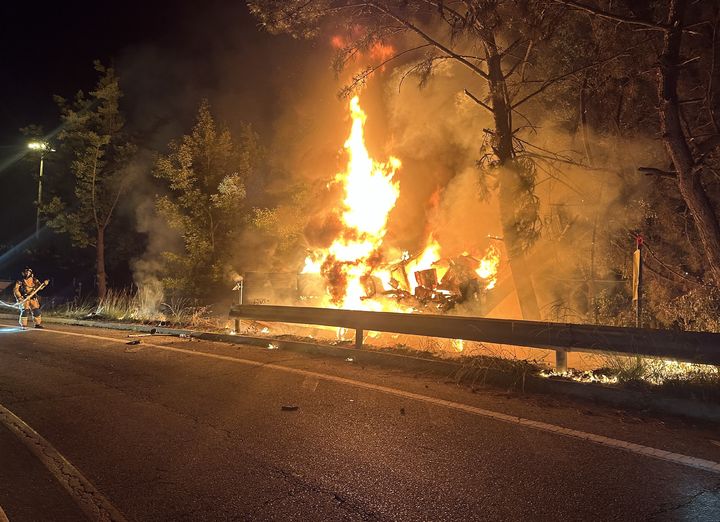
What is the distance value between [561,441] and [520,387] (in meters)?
1.96

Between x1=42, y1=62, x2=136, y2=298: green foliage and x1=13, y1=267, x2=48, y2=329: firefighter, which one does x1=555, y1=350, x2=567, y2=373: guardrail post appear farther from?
x1=42, y1=62, x2=136, y2=298: green foliage

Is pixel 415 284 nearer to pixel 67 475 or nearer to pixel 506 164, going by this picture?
pixel 506 164

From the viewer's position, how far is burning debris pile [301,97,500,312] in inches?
575

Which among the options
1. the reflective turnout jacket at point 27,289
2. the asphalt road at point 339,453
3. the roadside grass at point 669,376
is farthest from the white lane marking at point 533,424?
the reflective turnout jacket at point 27,289

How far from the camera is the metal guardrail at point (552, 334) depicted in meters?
6.17

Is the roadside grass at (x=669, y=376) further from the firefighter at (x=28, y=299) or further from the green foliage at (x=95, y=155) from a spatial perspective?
the green foliage at (x=95, y=155)

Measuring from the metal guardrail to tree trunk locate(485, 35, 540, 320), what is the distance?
159 inches

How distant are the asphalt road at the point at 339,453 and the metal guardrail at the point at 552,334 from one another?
3.15 feet

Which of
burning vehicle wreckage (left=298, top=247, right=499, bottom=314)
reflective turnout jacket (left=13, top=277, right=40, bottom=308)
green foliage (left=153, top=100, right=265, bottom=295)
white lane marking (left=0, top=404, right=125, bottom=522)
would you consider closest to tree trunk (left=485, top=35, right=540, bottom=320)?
burning vehicle wreckage (left=298, top=247, right=499, bottom=314)

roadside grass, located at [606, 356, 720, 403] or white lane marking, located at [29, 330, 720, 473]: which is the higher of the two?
roadside grass, located at [606, 356, 720, 403]

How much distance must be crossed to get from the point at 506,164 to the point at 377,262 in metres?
5.54

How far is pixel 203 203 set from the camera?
1988cm

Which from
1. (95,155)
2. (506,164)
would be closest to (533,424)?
(506,164)

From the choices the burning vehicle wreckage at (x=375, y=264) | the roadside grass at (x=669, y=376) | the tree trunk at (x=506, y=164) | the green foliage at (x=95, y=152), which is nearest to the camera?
the roadside grass at (x=669, y=376)
